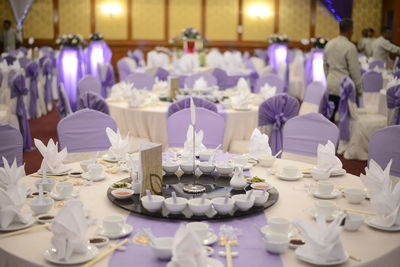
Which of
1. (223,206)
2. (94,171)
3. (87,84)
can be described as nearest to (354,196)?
(223,206)

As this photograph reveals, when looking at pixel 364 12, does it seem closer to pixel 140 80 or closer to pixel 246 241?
pixel 140 80

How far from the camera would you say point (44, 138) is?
Result: 8.30 meters

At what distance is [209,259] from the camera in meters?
1.93

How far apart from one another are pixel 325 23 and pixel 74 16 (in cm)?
769

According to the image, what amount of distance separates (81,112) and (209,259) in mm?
2522

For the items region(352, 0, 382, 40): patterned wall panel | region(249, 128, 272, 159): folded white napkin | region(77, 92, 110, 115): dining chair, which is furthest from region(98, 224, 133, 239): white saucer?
region(352, 0, 382, 40): patterned wall panel

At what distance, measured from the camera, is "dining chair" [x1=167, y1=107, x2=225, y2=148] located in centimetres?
444

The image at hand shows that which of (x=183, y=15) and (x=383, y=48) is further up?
(x=183, y=15)

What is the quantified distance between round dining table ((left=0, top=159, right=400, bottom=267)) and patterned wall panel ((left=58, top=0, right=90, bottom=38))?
14.8 metres

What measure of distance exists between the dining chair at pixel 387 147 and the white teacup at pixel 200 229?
1.85 m

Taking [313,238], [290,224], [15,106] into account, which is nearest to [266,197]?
[290,224]

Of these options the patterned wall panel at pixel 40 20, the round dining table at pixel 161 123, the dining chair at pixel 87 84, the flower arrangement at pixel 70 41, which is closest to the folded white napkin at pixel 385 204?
the round dining table at pixel 161 123

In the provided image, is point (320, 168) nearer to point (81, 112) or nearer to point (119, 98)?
point (81, 112)

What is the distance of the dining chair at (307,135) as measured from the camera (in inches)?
161
